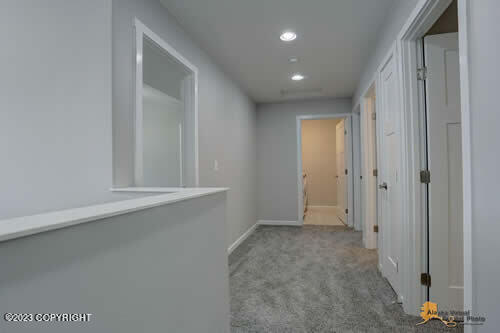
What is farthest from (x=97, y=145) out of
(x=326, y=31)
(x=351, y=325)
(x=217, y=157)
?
(x=326, y=31)

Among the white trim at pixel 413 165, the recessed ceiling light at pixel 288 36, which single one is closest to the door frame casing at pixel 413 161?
the white trim at pixel 413 165

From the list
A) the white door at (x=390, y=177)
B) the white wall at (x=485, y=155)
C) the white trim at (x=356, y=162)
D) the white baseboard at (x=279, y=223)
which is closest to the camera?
the white wall at (x=485, y=155)

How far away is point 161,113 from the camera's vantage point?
11.3 ft

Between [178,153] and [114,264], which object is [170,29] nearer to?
[178,153]

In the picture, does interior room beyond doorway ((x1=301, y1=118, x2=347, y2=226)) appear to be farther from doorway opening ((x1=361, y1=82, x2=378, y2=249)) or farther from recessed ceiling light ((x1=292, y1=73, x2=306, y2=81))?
doorway opening ((x1=361, y1=82, x2=378, y2=249))

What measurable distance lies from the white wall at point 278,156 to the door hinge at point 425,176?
131 inches

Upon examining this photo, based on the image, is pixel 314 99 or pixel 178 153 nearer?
pixel 178 153

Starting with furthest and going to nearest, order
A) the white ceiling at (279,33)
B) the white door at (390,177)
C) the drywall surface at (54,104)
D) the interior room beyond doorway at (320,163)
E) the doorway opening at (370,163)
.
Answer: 1. the interior room beyond doorway at (320,163)
2. the doorway opening at (370,163)
3. the white ceiling at (279,33)
4. the white door at (390,177)
5. the drywall surface at (54,104)

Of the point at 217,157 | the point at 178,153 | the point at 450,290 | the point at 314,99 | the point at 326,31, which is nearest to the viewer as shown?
the point at 450,290

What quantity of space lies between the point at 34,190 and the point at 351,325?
2.32m

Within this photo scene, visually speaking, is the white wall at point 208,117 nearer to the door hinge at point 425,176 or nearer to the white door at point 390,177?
the white door at point 390,177

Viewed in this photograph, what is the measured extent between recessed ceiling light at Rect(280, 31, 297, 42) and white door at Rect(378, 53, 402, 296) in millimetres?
954

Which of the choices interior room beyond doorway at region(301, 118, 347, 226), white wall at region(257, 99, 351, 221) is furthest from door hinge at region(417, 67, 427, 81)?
interior room beyond doorway at region(301, 118, 347, 226)

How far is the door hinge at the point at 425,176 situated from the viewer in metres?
1.77
